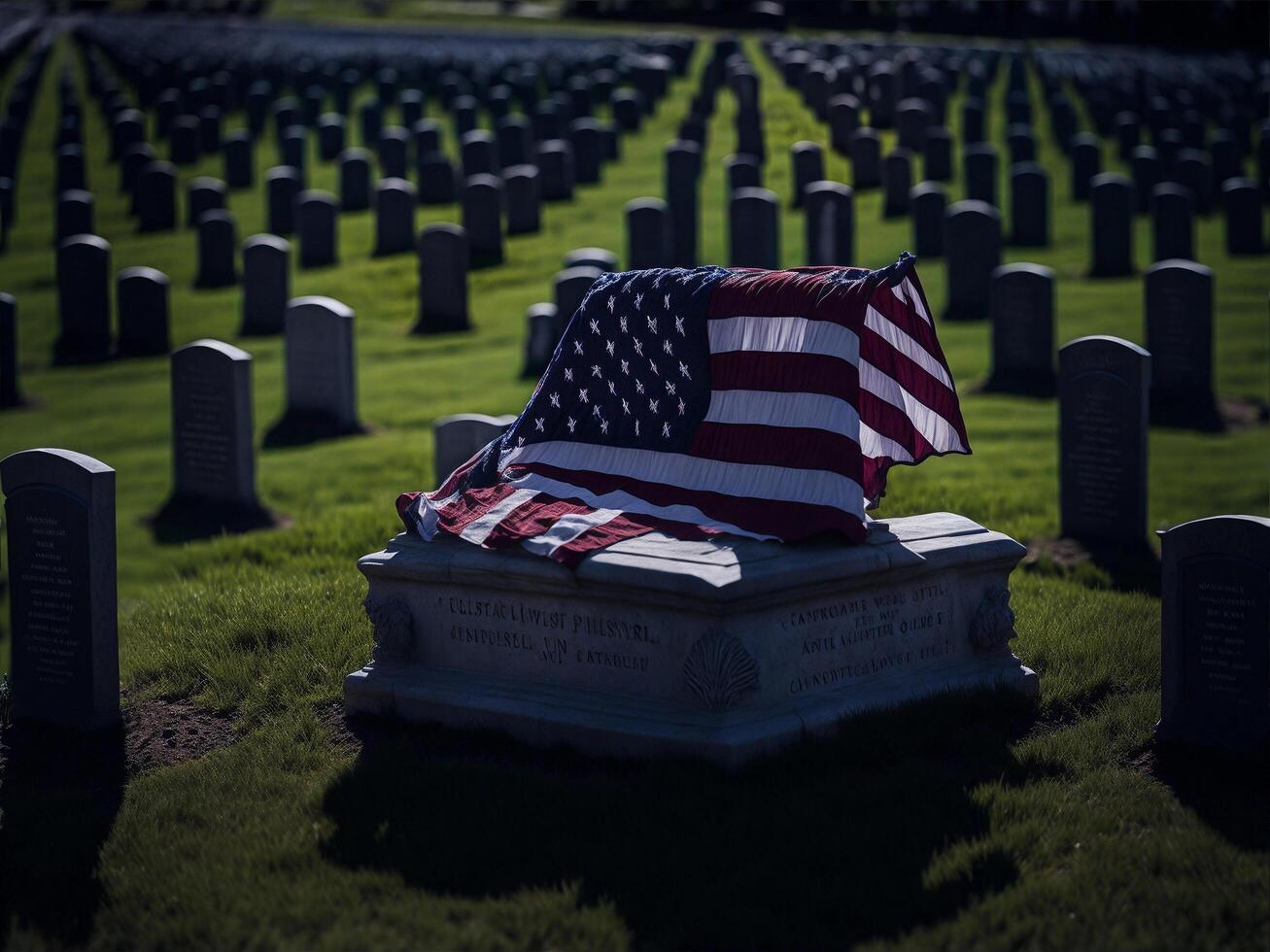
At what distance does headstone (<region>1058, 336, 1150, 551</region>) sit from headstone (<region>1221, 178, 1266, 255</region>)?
12.0m

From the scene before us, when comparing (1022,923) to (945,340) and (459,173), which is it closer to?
(945,340)

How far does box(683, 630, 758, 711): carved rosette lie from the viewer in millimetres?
6070

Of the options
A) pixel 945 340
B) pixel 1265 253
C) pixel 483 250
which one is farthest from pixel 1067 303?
pixel 483 250

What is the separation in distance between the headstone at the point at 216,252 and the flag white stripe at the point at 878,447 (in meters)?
15.1

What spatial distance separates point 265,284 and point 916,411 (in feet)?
39.6

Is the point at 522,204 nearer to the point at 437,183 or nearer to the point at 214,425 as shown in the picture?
the point at 437,183

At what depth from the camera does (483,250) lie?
20750 mm

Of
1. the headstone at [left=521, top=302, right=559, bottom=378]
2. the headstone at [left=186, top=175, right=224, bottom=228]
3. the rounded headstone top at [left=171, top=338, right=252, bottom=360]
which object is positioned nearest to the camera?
the rounded headstone top at [left=171, top=338, right=252, bottom=360]

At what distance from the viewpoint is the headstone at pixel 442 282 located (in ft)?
57.5

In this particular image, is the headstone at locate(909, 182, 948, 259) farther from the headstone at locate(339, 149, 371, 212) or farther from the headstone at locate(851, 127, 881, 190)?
the headstone at locate(339, 149, 371, 212)

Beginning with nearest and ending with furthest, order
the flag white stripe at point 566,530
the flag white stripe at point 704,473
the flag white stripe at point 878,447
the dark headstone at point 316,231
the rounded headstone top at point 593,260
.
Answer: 1. the flag white stripe at point 566,530
2. the flag white stripe at point 704,473
3. the flag white stripe at point 878,447
4. the rounded headstone top at point 593,260
5. the dark headstone at point 316,231

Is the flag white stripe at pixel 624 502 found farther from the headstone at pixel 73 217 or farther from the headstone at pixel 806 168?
the headstone at pixel 73 217

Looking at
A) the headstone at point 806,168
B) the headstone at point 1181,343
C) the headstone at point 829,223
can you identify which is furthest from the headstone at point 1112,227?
the headstone at point 1181,343

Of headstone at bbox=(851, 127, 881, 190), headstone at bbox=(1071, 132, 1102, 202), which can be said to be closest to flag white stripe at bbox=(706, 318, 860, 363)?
headstone at bbox=(851, 127, 881, 190)
